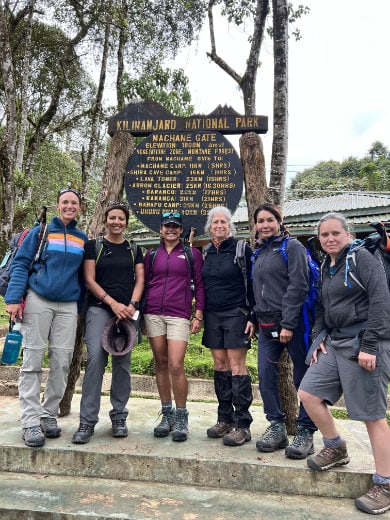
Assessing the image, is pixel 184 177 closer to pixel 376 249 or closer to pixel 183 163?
pixel 183 163

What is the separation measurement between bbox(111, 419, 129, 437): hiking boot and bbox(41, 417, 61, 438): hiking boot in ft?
1.56

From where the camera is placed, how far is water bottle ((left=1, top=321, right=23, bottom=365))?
376 centimetres

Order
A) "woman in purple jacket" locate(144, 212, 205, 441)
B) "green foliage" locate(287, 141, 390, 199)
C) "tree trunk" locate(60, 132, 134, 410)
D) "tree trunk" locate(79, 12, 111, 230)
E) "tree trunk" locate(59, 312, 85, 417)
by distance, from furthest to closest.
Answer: "green foliage" locate(287, 141, 390, 199) → "tree trunk" locate(79, 12, 111, 230) → "tree trunk" locate(60, 132, 134, 410) → "tree trunk" locate(59, 312, 85, 417) → "woman in purple jacket" locate(144, 212, 205, 441)

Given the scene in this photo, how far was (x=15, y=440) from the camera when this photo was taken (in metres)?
3.94

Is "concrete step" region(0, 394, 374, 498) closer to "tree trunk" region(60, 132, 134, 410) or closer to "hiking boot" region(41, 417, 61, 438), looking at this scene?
"hiking boot" region(41, 417, 61, 438)

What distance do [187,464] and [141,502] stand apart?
1.57ft

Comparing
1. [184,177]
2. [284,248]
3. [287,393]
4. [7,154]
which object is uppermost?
[7,154]

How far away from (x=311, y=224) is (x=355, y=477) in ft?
31.4

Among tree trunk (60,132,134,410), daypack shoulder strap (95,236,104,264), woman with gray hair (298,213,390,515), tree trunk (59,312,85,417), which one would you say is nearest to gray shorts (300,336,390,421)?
woman with gray hair (298,213,390,515)

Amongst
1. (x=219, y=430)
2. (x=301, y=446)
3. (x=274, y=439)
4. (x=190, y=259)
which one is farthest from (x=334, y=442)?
(x=190, y=259)

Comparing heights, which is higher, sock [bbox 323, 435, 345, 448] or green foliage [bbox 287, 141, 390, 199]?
green foliage [bbox 287, 141, 390, 199]

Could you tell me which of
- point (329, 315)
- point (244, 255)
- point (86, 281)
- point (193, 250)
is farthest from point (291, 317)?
point (86, 281)

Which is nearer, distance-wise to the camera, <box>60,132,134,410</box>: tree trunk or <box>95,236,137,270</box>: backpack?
<box>95,236,137,270</box>: backpack

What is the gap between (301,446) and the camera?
3666 mm
